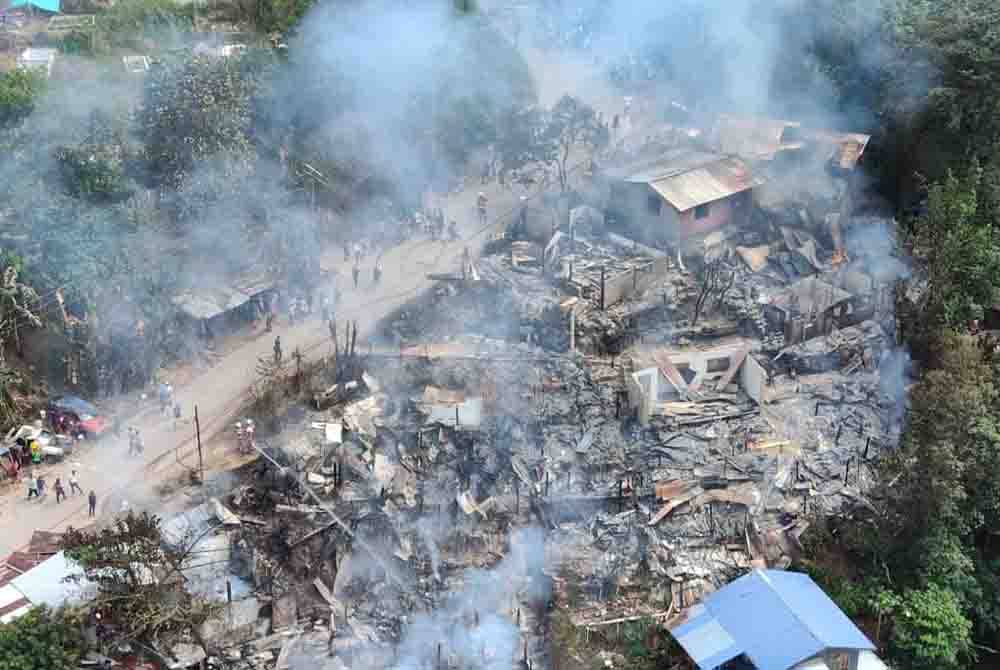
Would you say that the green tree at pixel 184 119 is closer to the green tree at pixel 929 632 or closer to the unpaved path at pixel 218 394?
the unpaved path at pixel 218 394

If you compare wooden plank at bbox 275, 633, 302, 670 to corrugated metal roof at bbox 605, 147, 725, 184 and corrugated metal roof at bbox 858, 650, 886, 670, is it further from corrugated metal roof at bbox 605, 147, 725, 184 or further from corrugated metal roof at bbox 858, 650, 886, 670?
corrugated metal roof at bbox 605, 147, 725, 184

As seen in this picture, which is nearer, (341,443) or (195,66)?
(341,443)

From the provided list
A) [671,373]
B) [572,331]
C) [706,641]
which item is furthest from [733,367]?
[706,641]

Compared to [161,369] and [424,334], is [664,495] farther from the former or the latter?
[161,369]

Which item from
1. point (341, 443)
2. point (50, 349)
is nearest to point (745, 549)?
point (341, 443)

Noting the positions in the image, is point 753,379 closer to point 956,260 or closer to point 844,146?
point 956,260

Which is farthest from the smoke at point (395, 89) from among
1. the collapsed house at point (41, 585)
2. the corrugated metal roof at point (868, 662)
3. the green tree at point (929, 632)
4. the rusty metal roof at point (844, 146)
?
the corrugated metal roof at point (868, 662)

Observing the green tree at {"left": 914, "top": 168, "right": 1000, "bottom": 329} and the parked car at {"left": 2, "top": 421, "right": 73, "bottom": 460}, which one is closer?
the parked car at {"left": 2, "top": 421, "right": 73, "bottom": 460}

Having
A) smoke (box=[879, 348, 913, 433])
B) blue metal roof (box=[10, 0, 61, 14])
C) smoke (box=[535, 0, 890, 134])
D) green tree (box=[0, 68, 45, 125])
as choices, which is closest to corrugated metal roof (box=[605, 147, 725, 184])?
smoke (box=[535, 0, 890, 134])
